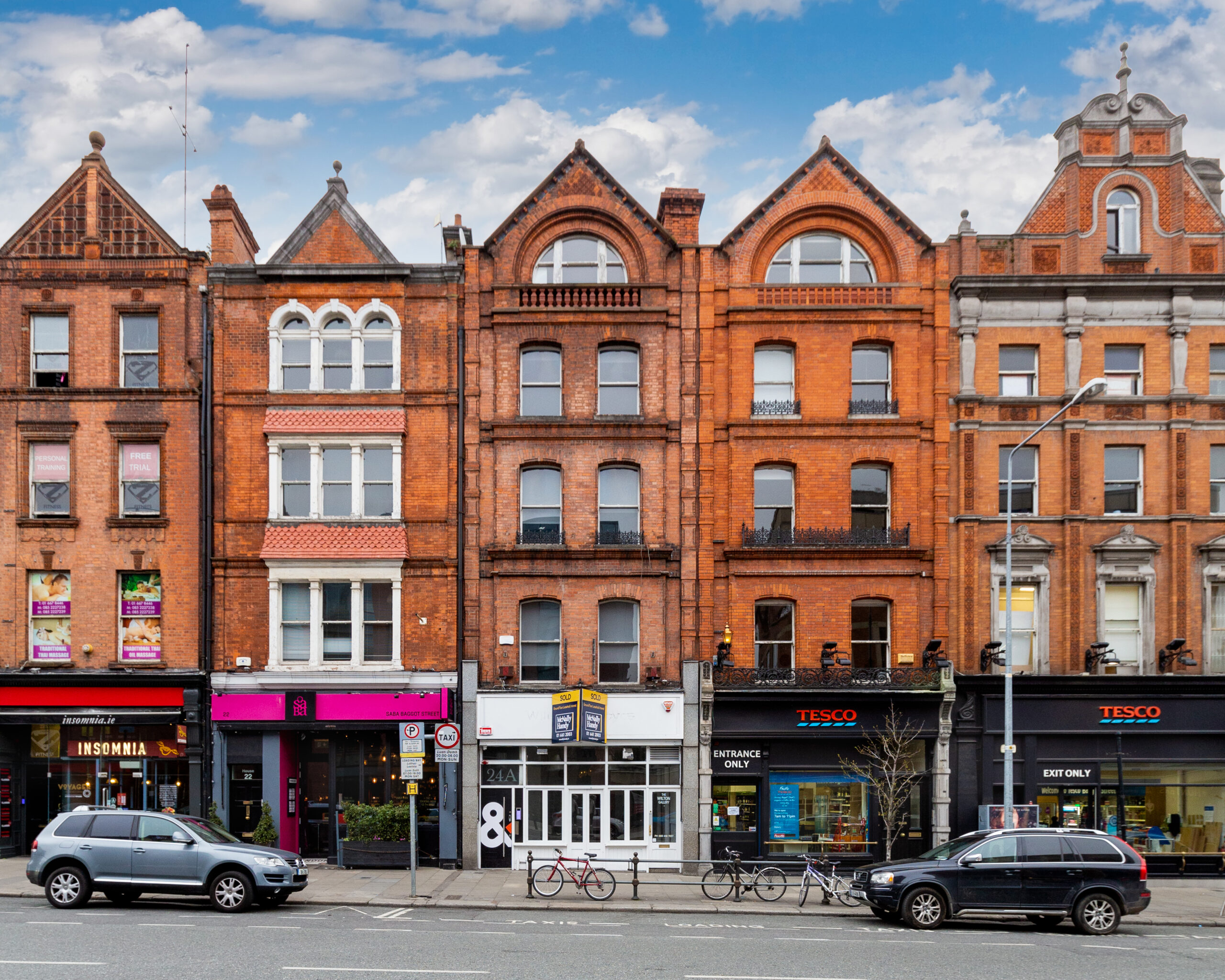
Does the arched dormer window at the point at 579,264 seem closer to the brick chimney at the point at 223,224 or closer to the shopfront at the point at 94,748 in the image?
the brick chimney at the point at 223,224

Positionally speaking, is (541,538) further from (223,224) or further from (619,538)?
(223,224)

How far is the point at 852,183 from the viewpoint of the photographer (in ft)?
85.3

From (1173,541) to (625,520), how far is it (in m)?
13.5

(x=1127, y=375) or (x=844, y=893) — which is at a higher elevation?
(x=1127, y=375)

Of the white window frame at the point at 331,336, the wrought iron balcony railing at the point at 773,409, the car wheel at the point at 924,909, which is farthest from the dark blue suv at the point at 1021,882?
the white window frame at the point at 331,336

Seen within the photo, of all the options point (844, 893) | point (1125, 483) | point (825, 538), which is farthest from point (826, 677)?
point (1125, 483)

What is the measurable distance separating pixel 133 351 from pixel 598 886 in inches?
689

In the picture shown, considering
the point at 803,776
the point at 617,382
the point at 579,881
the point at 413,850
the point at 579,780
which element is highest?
the point at 617,382

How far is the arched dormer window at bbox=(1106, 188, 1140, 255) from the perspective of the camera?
1024 inches

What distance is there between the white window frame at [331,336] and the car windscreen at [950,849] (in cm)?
1607

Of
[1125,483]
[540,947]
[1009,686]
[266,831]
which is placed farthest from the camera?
[1125,483]

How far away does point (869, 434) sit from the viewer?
25469mm

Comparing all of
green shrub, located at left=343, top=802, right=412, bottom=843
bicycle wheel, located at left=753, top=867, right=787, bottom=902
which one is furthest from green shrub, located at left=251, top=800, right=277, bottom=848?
bicycle wheel, located at left=753, top=867, right=787, bottom=902

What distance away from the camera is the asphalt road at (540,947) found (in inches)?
527
